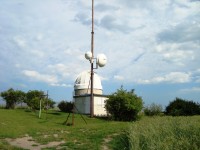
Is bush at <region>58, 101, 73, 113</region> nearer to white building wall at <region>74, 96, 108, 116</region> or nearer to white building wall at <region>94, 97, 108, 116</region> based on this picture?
white building wall at <region>74, 96, 108, 116</region>

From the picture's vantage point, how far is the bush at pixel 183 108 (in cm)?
2922

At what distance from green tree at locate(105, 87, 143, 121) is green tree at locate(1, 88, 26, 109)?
14.6m

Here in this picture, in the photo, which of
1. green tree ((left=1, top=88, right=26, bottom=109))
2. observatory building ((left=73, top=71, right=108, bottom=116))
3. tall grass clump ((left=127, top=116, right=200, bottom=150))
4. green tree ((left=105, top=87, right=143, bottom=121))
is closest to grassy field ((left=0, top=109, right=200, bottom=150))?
tall grass clump ((left=127, top=116, right=200, bottom=150))

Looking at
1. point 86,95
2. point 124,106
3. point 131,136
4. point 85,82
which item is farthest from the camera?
point 85,82

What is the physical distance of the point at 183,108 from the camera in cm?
2969

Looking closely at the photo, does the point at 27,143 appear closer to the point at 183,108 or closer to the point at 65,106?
the point at 183,108

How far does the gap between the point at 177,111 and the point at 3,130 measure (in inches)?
670

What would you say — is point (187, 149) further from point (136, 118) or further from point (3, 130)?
point (136, 118)

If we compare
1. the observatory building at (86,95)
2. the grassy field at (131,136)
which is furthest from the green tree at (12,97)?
the grassy field at (131,136)

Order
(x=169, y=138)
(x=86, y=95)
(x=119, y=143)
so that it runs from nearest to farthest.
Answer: (x=169, y=138) → (x=119, y=143) → (x=86, y=95)

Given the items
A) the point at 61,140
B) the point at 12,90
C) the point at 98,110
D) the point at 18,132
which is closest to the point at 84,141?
the point at 61,140

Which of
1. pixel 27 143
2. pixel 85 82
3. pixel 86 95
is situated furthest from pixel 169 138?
pixel 85 82

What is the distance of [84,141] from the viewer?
46.5ft

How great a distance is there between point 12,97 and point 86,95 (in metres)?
10.1
